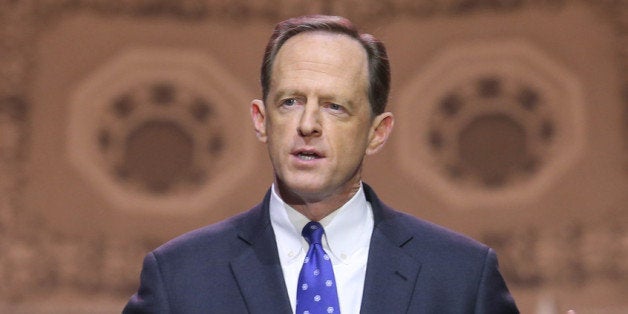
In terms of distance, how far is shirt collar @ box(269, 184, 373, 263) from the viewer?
7.48 feet

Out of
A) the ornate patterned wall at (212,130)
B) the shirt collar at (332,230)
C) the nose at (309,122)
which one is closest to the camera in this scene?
the nose at (309,122)

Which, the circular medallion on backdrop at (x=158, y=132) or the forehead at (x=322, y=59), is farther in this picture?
the circular medallion on backdrop at (x=158, y=132)

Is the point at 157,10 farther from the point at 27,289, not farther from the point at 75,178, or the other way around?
the point at 27,289

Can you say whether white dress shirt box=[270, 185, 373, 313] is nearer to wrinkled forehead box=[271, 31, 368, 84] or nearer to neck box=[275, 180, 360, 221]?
neck box=[275, 180, 360, 221]

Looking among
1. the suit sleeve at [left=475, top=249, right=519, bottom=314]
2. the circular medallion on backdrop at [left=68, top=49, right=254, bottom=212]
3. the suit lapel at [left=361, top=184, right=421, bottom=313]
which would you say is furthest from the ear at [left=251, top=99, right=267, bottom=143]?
the circular medallion on backdrop at [left=68, top=49, right=254, bottom=212]

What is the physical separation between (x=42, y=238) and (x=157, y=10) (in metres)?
0.84

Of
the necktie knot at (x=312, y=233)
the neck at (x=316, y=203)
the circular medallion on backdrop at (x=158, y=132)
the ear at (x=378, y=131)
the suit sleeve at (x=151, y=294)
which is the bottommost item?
the circular medallion on backdrop at (x=158, y=132)

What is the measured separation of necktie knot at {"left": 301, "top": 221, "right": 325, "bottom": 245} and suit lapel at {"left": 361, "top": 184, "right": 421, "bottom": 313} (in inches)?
3.6

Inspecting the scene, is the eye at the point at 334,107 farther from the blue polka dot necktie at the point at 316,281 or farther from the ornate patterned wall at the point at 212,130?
the ornate patterned wall at the point at 212,130

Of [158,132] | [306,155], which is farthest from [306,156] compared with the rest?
[158,132]

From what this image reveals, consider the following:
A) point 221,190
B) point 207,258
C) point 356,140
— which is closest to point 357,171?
point 356,140

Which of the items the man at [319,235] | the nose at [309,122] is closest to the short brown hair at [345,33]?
the man at [319,235]

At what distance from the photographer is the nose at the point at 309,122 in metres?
2.18

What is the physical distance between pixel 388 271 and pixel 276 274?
190 millimetres
